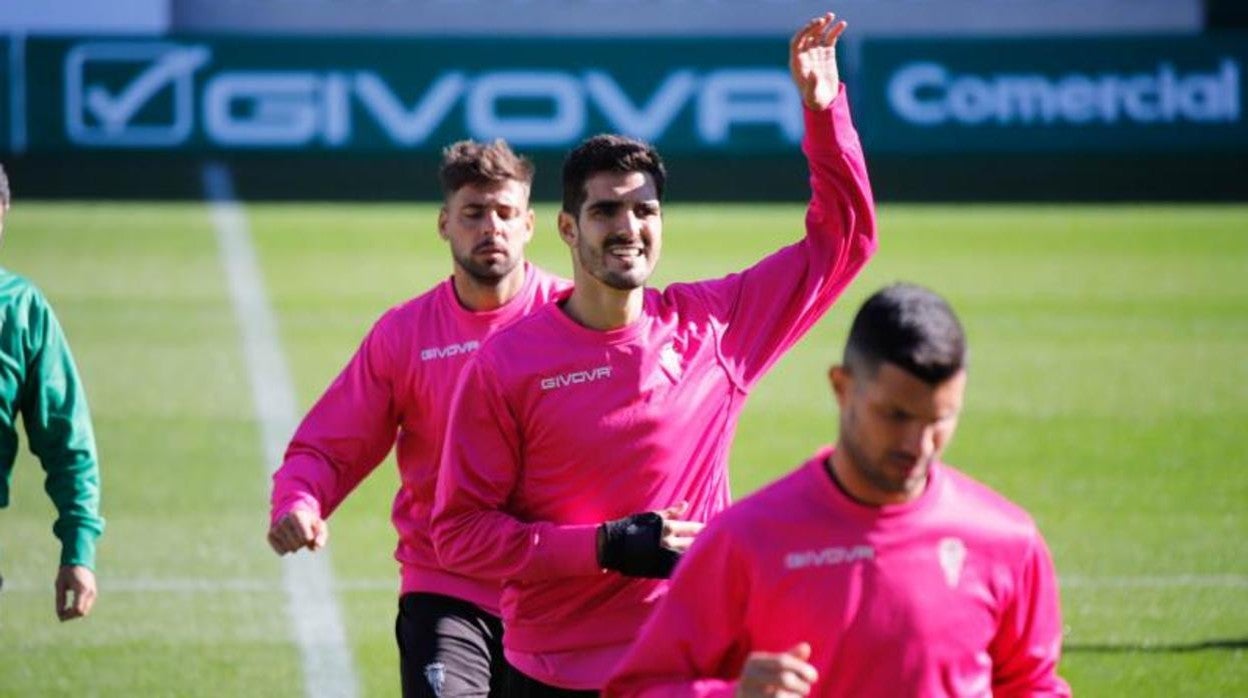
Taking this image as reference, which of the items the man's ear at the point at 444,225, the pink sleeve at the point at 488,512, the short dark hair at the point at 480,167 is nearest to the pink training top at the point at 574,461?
the pink sleeve at the point at 488,512

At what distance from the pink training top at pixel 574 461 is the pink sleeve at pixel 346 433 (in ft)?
2.77

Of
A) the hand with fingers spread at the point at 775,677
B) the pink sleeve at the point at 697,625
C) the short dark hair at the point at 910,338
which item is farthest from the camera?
the pink sleeve at the point at 697,625

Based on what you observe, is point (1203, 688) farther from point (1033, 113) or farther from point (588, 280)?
point (1033, 113)

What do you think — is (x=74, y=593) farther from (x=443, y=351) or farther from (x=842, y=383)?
(x=842, y=383)

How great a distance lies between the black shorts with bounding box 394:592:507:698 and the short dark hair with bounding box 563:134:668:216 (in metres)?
1.61

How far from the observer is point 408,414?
756cm

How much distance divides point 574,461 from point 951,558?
1.78 meters

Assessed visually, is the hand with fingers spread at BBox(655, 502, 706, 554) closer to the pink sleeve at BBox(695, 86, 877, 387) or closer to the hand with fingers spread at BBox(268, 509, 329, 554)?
the pink sleeve at BBox(695, 86, 877, 387)

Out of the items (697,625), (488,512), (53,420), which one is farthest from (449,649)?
(697,625)

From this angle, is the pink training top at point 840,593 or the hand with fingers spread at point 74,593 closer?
the pink training top at point 840,593

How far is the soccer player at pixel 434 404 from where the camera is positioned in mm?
7320

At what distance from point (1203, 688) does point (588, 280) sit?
14.2 ft

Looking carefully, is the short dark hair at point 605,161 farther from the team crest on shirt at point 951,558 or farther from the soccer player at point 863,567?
the team crest on shirt at point 951,558

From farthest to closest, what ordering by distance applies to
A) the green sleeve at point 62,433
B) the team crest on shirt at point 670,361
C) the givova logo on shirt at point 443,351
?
1. the givova logo on shirt at point 443,351
2. the green sleeve at point 62,433
3. the team crest on shirt at point 670,361
